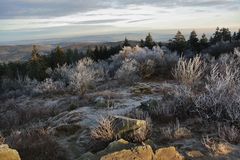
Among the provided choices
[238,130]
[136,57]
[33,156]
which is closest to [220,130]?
[238,130]

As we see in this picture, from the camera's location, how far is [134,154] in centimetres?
722

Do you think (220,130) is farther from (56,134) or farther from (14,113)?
(14,113)

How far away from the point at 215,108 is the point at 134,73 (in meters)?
15.0

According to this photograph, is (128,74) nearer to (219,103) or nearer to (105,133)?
(219,103)

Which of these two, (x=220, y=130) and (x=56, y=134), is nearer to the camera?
(x=220, y=130)

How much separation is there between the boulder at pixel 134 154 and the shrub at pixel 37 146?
67.2 inches

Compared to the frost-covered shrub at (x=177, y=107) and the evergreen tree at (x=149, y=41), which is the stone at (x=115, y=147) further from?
the evergreen tree at (x=149, y=41)

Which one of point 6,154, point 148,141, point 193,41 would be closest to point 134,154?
point 148,141

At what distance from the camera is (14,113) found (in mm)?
17766

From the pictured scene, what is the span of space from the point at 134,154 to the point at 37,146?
270 cm

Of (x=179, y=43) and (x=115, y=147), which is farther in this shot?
(x=179, y=43)

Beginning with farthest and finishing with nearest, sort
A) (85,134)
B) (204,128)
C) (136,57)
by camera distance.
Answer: (136,57)
(85,134)
(204,128)

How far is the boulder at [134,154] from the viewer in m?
7.11

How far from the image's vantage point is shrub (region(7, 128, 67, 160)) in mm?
8363
